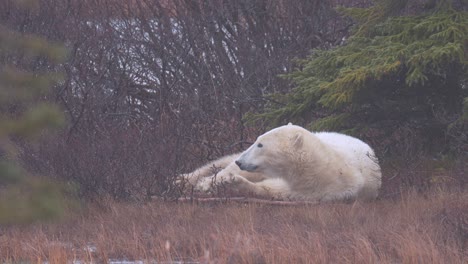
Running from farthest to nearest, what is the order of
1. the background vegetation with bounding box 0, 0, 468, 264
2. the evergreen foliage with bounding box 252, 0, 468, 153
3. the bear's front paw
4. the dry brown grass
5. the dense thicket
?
the bear's front paw, the evergreen foliage with bounding box 252, 0, 468, 153, the dense thicket, the background vegetation with bounding box 0, 0, 468, 264, the dry brown grass

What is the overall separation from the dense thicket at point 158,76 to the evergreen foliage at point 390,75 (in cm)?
115

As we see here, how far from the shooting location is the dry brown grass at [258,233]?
18.2 feet

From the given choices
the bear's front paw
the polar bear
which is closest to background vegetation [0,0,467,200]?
the bear's front paw

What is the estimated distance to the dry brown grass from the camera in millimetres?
5555

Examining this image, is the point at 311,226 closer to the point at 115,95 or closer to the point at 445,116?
the point at 445,116

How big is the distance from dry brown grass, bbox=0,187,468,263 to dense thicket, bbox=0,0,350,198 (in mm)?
705

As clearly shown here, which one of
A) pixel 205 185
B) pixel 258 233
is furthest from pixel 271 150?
pixel 258 233

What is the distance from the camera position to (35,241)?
6.11 metres

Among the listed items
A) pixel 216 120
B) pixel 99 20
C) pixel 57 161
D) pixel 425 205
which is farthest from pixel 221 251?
pixel 99 20

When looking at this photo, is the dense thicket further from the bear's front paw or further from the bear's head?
the bear's head

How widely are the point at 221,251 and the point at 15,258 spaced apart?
52.7 inches

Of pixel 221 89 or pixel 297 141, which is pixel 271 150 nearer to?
pixel 297 141

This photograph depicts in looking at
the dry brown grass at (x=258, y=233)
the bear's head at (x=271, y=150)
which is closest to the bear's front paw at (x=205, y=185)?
the bear's head at (x=271, y=150)

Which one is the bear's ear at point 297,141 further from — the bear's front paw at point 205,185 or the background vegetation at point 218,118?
the bear's front paw at point 205,185
